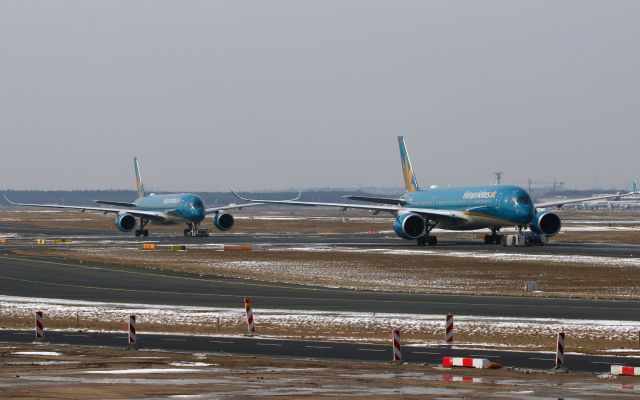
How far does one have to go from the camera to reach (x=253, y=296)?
5875 cm

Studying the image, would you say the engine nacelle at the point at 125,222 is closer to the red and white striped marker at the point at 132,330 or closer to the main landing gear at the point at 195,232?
the main landing gear at the point at 195,232

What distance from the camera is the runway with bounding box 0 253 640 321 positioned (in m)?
50.4

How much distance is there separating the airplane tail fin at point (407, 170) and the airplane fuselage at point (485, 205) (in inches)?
478

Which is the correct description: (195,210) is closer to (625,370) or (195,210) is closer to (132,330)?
(132,330)

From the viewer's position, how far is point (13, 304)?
55.2m

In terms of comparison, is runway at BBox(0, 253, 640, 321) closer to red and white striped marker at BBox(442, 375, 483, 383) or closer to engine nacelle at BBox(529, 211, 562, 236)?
red and white striped marker at BBox(442, 375, 483, 383)

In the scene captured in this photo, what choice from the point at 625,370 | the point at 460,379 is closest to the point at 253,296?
the point at 460,379

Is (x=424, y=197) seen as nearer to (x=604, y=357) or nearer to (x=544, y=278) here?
(x=544, y=278)

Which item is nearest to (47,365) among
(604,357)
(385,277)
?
(604,357)

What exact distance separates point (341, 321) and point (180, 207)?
293 ft

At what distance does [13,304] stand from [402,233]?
174 ft

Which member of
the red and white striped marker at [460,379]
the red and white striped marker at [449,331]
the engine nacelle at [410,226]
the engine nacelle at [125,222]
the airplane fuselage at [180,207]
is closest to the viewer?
the red and white striped marker at [460,379]

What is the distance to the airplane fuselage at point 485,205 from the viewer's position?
323 ft

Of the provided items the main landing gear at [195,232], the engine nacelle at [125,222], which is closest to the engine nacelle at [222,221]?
the main landing gear at [195,232]
